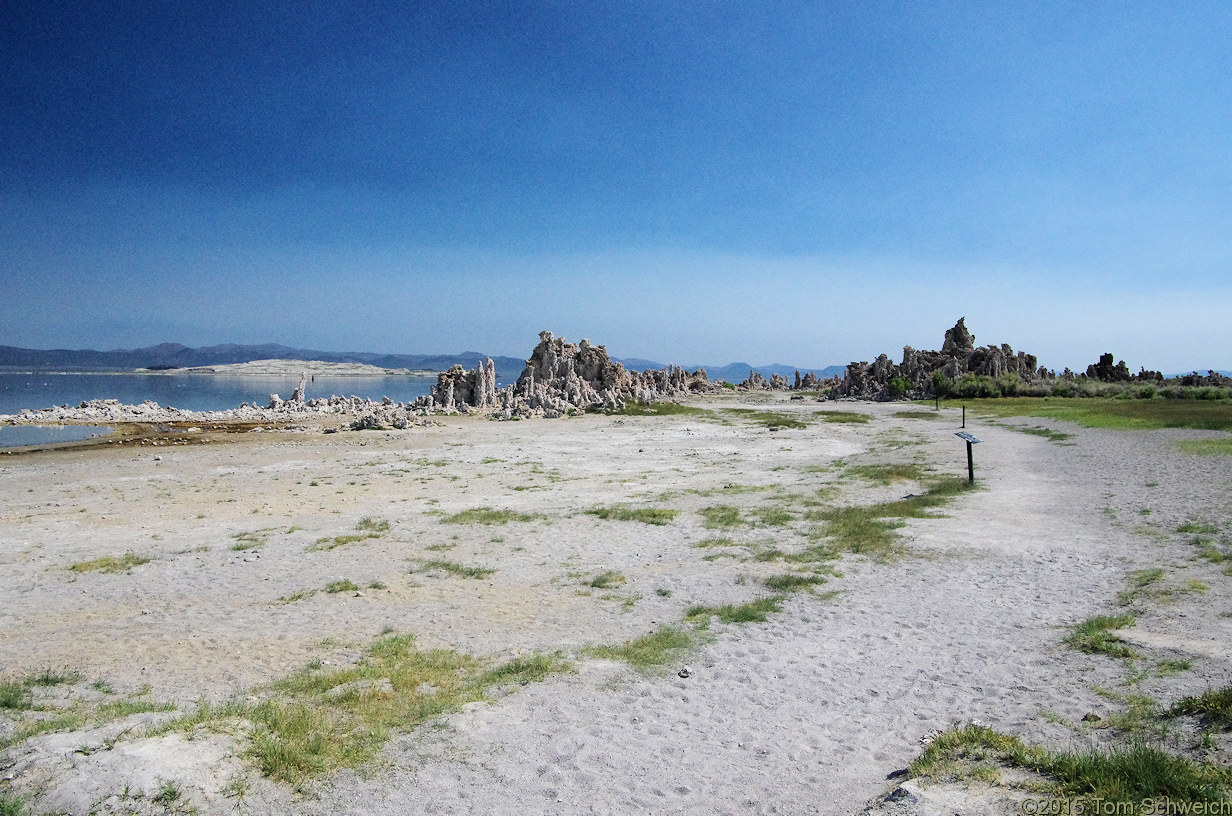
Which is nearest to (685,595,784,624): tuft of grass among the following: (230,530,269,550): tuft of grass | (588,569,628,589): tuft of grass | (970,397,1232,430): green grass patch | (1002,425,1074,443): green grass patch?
(588,569,628,589): tuft of grass

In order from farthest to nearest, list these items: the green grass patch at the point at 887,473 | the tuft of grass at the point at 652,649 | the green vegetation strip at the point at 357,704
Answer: the green grass patch at the point at 887,473 < the tuft of grass at the point at 652,649 < the green vegetation strip at the point at 357,704

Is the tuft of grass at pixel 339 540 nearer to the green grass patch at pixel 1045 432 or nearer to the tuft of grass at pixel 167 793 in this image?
the tuft of grass at pixel 167 793

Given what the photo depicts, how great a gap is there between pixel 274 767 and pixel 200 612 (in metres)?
5.91

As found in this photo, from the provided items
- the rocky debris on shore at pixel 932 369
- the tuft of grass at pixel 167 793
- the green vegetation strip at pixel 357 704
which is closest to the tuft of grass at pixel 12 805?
the tuft of grass at pixel 167 793

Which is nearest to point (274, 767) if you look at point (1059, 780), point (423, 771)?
point (423, 771)

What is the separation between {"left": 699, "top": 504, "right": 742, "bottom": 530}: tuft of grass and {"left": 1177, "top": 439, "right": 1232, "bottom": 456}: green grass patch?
19.0 meters

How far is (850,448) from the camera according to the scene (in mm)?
32094

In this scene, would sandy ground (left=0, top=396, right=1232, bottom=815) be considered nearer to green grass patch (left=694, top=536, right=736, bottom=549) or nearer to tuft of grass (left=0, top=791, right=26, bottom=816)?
tuft of grass (left=0, top=791, right=26, bottom=816)

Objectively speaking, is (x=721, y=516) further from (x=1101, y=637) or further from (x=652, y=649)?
(x=1101, y=637)

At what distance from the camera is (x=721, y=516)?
16781 mm

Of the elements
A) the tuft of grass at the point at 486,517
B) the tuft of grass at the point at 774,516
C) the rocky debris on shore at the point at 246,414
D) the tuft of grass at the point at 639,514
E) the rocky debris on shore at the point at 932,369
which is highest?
the rocky debris on shore at the point at 932,369

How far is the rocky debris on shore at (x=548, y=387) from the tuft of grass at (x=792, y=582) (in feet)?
126

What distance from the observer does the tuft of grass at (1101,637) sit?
7.77 metres

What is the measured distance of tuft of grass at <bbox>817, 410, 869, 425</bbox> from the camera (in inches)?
1850
